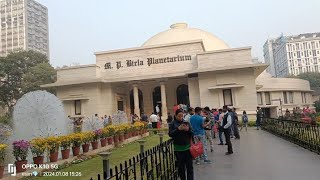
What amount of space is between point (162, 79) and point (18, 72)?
87.0ft

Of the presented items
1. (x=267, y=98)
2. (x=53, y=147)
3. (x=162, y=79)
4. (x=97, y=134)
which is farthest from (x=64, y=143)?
(x=267, y=98)

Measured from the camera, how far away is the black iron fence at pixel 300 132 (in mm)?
9348

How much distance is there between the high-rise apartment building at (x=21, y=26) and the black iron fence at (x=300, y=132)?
265 ft

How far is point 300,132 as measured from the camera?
1121 cm

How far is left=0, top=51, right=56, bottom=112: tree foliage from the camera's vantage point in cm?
4134

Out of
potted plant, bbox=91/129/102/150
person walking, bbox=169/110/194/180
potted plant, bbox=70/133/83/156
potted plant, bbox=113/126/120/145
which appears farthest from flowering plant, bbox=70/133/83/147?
person walking, bbox=169/110/194/180

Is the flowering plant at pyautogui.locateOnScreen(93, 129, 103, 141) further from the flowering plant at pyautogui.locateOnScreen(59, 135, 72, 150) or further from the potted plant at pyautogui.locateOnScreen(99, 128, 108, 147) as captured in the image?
the flowering plant at pyautogui.locateOnScreen(59, 135, 72, 150)

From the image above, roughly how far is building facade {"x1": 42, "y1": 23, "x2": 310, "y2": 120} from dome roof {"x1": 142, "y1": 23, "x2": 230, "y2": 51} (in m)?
6.56

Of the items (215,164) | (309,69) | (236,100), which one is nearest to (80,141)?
(215,164)

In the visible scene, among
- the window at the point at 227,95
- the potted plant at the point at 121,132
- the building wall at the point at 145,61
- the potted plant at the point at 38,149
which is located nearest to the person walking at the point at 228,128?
the potted plant at the point at 38,149

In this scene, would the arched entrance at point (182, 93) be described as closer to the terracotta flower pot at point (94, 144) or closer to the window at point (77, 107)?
the window at point (77, 107)

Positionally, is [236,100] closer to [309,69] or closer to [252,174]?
[252,174]

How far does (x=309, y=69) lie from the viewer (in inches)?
3888

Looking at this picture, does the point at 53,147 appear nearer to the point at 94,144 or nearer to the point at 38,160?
the point at 38,160
